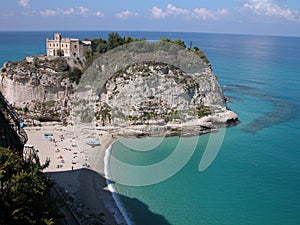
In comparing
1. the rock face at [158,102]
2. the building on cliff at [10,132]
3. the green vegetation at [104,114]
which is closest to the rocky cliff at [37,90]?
the green vegetation at [104,114]

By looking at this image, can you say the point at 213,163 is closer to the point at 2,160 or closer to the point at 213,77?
the point at 213,77

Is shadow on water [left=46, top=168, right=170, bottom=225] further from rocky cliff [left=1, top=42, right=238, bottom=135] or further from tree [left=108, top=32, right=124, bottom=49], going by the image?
tree [left=108, top=32, right=124, bottom=49]

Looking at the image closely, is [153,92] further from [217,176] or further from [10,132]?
[10,132]

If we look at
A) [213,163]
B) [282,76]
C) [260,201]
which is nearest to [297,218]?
[260,201]

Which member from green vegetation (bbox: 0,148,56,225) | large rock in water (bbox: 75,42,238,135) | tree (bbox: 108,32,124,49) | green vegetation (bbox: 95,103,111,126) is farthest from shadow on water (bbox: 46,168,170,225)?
tree (bbox: 108,32,124,49)

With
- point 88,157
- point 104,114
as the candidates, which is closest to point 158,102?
point 104,114

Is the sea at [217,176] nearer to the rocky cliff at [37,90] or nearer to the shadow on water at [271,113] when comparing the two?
the shadow on water at [271,113]
